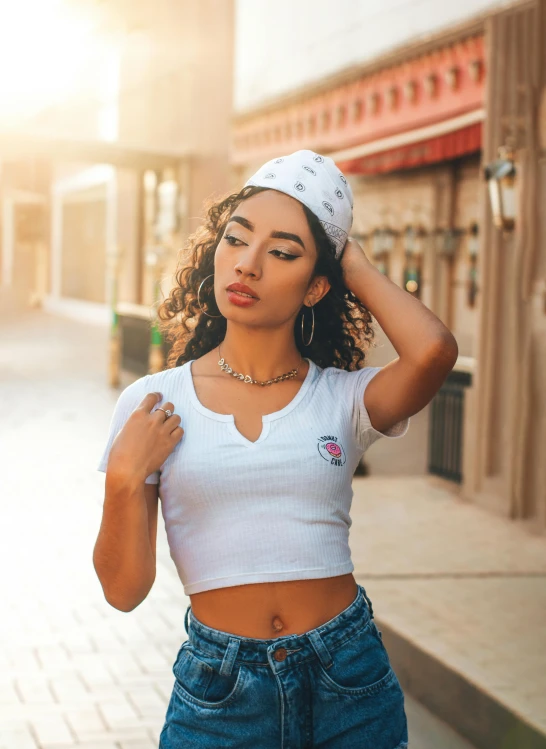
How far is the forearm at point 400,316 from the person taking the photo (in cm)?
210

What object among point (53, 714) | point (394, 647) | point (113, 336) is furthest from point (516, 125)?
point (113, 336)

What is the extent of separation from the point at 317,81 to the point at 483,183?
16.8 ft

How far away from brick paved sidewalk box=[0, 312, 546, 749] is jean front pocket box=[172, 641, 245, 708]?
204cm

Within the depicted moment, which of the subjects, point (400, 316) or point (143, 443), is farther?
point (400, 316)

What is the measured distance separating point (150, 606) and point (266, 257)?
383 cm

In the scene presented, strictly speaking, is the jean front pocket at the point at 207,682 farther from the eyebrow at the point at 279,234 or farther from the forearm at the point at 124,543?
the eyebrow at the point at 279,234

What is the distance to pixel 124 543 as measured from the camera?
6.13 ft

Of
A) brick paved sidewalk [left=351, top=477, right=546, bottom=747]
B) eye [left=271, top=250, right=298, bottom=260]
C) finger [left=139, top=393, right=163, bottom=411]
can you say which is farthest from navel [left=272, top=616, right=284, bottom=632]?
brick paved sidewalk [left=351, top=477, right=546, bottom=747]

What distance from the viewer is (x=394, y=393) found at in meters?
2.11

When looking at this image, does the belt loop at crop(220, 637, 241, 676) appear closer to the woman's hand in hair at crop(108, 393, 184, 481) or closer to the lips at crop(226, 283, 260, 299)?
the woman's hand in hair at crop(108, 393, 184, 481)

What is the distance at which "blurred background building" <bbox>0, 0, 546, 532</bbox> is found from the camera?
724 centimetres

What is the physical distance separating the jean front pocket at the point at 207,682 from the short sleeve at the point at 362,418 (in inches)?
21.4

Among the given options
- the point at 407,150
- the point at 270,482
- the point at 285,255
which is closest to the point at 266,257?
the point at 285,255

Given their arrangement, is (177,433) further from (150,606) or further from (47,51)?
(47,51)
